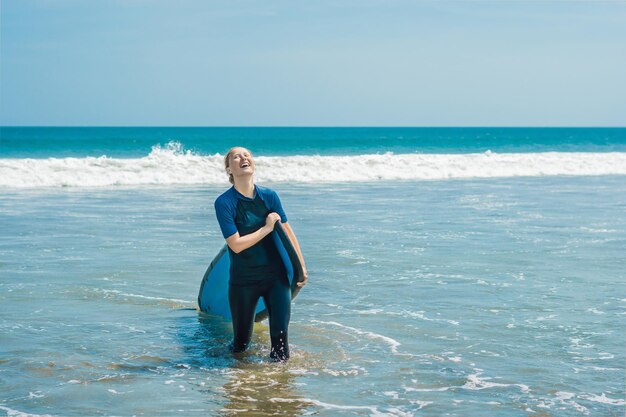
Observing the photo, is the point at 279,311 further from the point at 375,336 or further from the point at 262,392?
the point at 375,336

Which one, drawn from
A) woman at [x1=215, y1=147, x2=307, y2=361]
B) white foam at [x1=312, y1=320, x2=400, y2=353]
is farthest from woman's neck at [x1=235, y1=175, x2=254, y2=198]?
white foam at [x1=312, y1=320, x2=400, y2=353]

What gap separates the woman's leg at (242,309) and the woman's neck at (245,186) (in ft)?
2.23

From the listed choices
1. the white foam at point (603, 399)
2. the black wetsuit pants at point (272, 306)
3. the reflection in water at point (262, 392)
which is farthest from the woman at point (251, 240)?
the white foam at point (603, 399)

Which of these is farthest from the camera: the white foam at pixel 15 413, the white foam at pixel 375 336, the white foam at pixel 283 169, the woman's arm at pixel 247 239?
the white foam at pixel 283 169

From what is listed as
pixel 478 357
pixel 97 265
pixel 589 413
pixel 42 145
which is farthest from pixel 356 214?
pixel 42 145

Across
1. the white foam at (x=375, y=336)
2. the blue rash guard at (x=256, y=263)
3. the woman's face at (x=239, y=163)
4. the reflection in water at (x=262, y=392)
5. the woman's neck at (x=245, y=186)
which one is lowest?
the reflection in water at (x=262, y=392)

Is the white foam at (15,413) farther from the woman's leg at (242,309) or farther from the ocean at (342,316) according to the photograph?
the woman's leg at (242,309)

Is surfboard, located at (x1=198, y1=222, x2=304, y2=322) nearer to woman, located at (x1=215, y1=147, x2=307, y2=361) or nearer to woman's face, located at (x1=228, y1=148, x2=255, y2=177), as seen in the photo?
woman, located at (x1=215, y1=147, x2=307, y2=361)

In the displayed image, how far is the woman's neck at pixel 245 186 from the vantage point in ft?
19.8

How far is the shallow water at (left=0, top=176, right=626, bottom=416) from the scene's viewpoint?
555cm

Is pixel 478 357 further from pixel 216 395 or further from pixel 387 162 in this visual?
pixel 387 162

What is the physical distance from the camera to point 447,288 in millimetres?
9078

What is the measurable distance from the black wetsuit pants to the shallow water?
18 cm

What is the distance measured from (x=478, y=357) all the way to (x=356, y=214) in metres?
10.5
